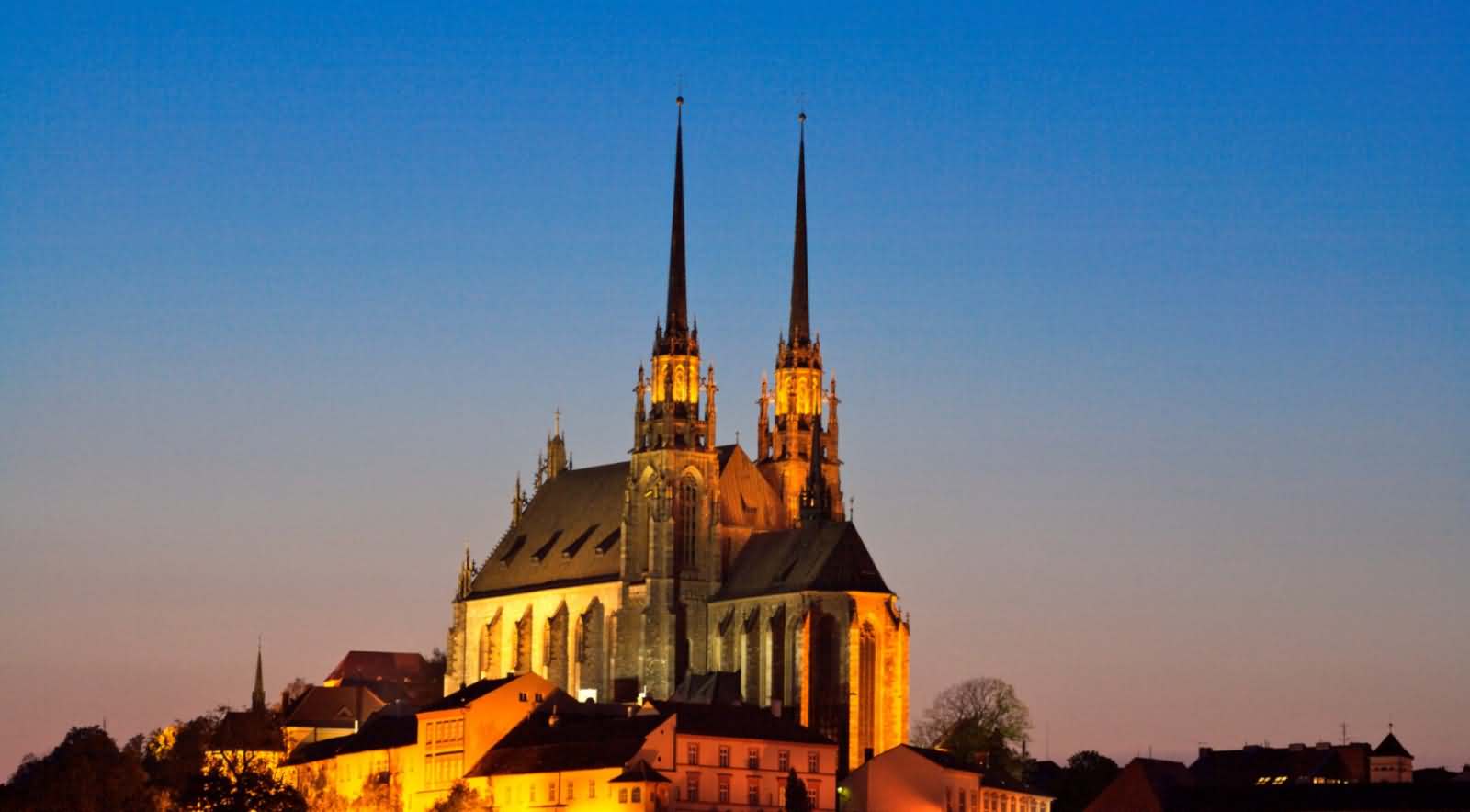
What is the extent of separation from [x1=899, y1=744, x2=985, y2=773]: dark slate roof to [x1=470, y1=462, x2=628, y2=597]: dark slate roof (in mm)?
20870

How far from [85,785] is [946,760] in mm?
35061

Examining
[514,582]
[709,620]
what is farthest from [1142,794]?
[514,582]

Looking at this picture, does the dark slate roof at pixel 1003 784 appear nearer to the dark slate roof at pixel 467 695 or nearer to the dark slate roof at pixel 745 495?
the dark slate roof at pixel 745 495

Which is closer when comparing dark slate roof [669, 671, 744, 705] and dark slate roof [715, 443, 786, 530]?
dark slate roof [669, 671, 744, 705]

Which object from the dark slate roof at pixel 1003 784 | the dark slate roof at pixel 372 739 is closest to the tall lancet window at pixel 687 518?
the dark slate roof at pixel 372 739

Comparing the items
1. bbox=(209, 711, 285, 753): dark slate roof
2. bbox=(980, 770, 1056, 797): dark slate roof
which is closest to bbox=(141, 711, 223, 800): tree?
bbox=(209, 711, 285, 753): dark slate roof

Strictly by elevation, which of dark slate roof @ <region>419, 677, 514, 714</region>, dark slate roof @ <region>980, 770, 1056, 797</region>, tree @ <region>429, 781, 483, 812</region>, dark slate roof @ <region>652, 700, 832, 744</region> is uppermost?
dark slate roof @ <region>419, 677, 514, 714</region>

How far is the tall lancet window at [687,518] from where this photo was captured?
147000 mm

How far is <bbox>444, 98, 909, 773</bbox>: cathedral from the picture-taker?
138 metres

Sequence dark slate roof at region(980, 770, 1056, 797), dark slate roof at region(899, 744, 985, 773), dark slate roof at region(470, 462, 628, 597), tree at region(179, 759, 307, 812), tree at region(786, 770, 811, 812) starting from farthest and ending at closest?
dark slate roof at region(470, 462, 628, 597), dark slate roof at region(980, 770, 1056, 797), dark slate roof at region(899, 744, 985, 773), tree at region(179, 759, 307, 812), tree at region(786, 770, 811, 812)

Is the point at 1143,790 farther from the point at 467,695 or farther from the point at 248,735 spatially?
the point at 248,735

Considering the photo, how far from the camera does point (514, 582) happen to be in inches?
6324

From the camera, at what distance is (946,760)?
13375cm

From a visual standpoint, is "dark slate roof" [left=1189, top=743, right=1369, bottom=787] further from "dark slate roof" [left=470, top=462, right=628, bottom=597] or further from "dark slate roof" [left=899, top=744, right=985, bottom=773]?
"dark slate roof" [left=470, top=462, right=628, bottom=597]
